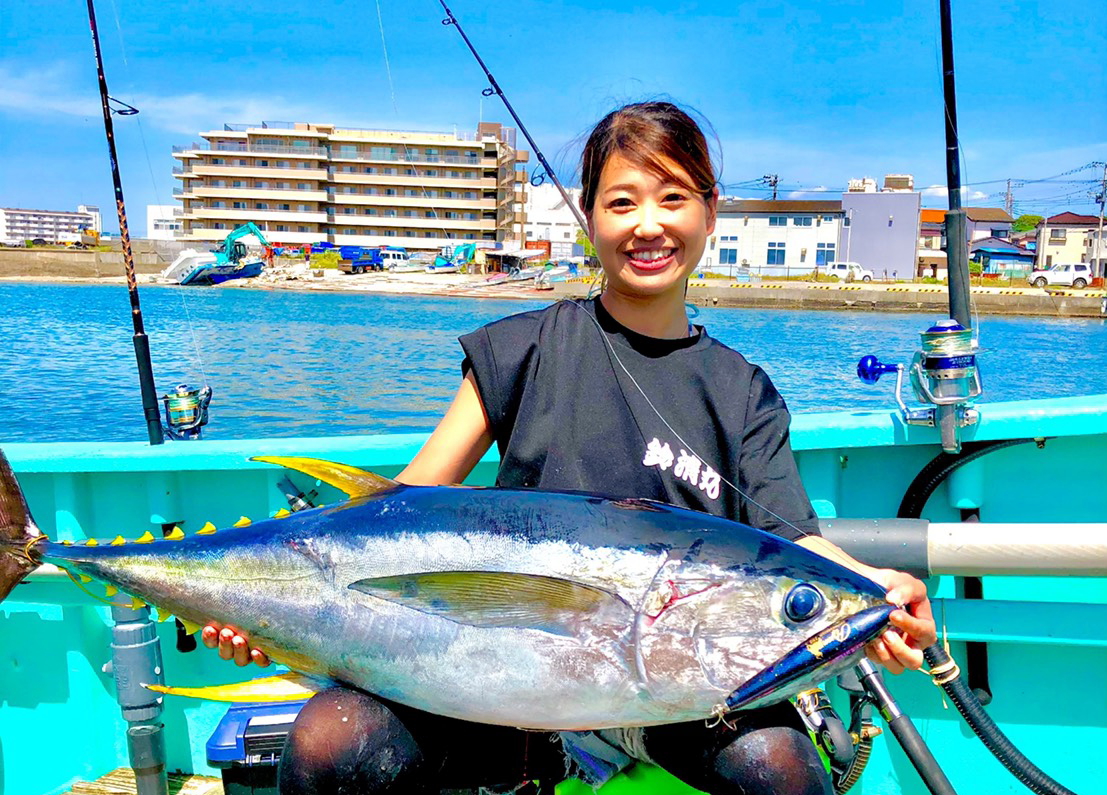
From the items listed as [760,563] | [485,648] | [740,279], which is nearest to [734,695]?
[760,563]

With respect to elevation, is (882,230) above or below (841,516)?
above

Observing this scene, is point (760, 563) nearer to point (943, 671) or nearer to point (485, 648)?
point (485, 648)

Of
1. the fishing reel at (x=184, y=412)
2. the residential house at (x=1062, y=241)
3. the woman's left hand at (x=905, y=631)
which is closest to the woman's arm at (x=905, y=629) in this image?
the woman's left hand at (x=905, y=631)

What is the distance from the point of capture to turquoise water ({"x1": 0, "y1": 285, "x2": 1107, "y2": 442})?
7.46 metres

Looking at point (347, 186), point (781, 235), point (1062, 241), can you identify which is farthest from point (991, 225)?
point (347, 186)

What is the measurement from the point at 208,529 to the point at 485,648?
2.41ft

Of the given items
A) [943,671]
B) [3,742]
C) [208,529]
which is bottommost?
[3,742]

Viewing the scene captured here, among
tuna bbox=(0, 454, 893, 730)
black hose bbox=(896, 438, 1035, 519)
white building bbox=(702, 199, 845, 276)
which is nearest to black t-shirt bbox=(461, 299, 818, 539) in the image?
tuna bbox=(0, 454, 893, 730)

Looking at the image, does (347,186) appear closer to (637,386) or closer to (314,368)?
(314,368)

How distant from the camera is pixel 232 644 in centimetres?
155

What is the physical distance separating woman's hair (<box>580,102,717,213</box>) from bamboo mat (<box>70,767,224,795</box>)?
2.06 m

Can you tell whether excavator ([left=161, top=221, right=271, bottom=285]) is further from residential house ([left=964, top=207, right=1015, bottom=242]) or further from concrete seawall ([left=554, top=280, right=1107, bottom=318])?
residential house ([left=964, top=207, right=1015, bottom=242])

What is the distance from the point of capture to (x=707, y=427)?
1.83 metres

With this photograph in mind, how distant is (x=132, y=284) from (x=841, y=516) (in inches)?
97.3
